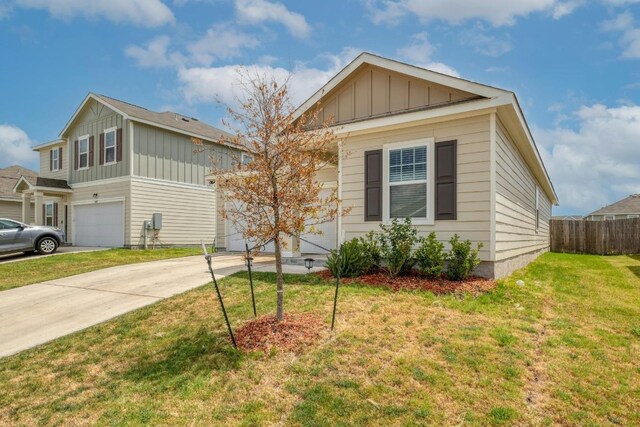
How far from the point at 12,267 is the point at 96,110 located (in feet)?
30.4

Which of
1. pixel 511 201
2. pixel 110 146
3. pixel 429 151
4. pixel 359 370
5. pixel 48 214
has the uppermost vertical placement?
pixel 110 146

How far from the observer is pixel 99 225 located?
56.2 ft

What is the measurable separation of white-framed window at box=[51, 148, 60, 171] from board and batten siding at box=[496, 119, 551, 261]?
21803mm

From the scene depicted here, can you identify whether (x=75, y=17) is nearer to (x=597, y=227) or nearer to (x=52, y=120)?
(x=52, y=120)

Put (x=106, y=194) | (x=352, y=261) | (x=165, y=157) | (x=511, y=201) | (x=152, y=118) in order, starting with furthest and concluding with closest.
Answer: (x=165, y=157) → (x=152, y=118) → (x=106, y=194) → (x=511, y=201) → (x=352, y=261)

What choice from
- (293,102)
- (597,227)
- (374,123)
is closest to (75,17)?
(374,123)

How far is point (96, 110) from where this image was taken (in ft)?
57.2

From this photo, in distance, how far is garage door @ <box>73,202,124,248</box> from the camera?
642 inches

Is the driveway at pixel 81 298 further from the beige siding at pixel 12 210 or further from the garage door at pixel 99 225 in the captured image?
the beige siding at pixel 12 210

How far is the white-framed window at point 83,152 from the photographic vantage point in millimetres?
17938

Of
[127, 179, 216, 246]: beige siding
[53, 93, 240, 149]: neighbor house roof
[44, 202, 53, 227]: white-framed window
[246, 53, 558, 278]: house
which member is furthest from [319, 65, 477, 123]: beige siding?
[44, 202, 53, 227]: white-framed window

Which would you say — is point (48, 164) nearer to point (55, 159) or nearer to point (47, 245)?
point (55, 159)

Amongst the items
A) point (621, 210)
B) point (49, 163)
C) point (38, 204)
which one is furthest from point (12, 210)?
point (621, 210)

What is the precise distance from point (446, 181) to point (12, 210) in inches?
1038
